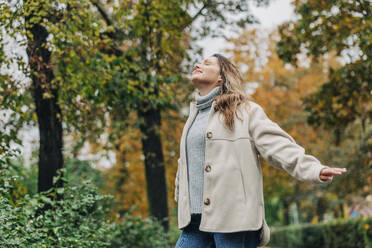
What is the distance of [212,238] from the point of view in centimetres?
339

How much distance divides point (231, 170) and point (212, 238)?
0.54 metres

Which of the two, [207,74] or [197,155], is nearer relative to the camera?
[197,155]

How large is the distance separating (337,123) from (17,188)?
6679 mm

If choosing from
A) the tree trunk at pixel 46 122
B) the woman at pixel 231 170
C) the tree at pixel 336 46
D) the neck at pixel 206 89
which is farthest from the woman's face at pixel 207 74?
the tree at pixel 336 46

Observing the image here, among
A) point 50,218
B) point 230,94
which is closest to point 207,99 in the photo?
point 230,94

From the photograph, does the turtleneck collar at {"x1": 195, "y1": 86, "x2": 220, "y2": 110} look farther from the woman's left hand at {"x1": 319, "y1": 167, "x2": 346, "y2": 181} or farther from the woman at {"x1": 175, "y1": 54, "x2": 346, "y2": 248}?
the woman's left hand at {"x1": 319, "y1": 167, "x2": 346, "y2": 181}

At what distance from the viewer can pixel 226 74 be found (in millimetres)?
3645

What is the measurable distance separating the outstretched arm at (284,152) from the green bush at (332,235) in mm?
9130

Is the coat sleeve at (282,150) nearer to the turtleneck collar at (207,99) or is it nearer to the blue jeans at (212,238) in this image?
the turtleneck collar at (207,99)

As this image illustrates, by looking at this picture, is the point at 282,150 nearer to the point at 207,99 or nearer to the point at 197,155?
the point at 197,155

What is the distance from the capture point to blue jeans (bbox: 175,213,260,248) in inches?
124

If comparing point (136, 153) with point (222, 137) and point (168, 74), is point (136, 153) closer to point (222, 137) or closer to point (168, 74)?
point (168, 74)

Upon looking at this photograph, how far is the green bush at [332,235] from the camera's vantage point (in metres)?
12.0

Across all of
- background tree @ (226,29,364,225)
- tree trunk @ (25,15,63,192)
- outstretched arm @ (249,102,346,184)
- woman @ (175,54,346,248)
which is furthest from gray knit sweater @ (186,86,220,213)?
background tree @ (226,29,364,225)
